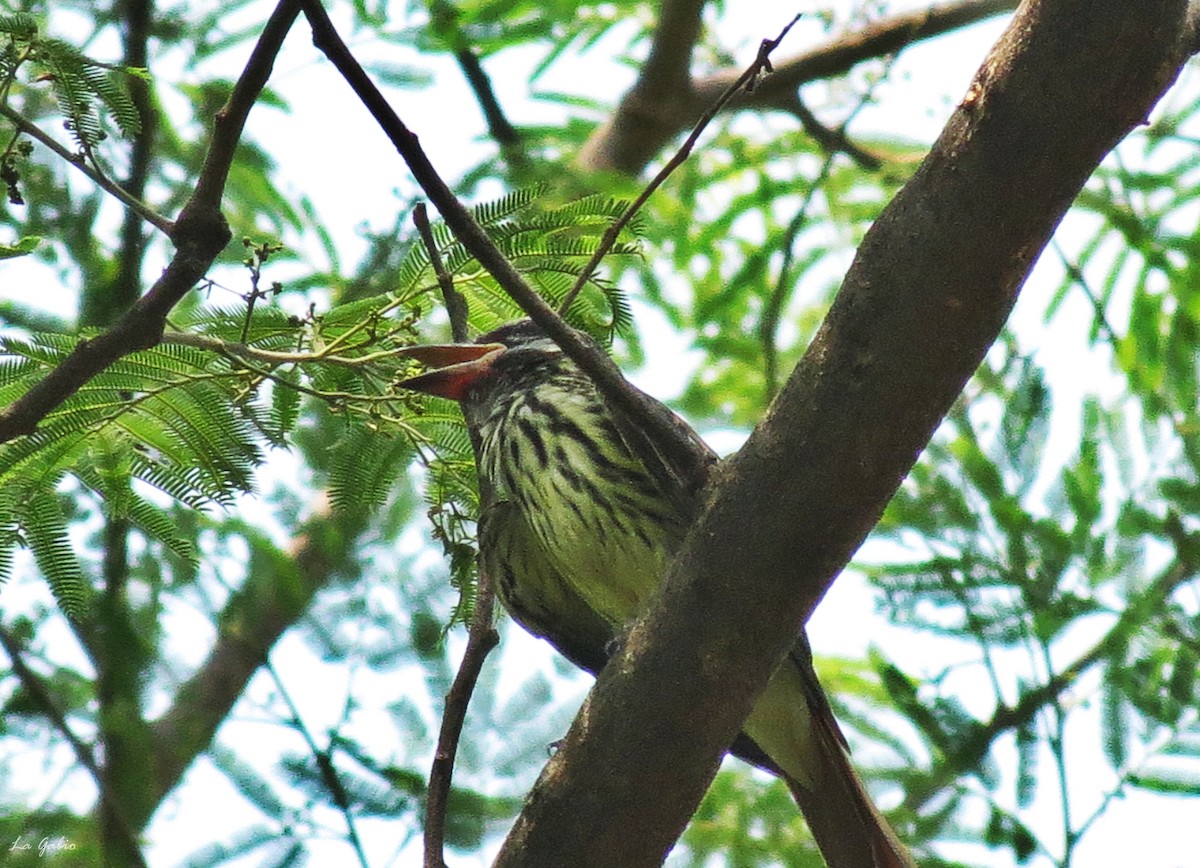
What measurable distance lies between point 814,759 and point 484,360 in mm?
1304

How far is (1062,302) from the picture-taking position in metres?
5.73

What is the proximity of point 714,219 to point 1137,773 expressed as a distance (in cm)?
286

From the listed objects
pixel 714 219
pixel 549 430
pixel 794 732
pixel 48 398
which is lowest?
pixel 48 398

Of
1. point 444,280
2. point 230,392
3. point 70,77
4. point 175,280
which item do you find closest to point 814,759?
point 444,280

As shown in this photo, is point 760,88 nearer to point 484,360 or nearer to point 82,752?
point 484,360

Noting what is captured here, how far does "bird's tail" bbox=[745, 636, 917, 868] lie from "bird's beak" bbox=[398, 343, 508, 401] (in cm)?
105

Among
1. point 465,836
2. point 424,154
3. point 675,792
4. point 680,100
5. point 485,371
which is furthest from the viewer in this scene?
point 680,100

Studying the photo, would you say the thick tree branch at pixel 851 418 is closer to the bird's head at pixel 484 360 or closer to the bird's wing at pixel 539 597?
the bird's head at pixel 484 360

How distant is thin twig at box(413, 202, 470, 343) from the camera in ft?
9.71

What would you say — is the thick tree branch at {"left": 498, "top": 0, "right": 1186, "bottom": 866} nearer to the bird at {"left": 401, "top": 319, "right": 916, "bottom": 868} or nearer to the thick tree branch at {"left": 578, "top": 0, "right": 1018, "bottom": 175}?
the bird at {"left": 401, "top": 319, "right": 916, "bottom": 868}

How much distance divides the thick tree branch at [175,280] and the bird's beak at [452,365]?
1.00 m

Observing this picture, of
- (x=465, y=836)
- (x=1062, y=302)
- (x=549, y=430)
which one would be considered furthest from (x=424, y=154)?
(x=1062, y=302)

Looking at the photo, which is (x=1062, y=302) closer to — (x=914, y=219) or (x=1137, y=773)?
(x=1137, y=773)

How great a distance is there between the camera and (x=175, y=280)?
7.87 ft
